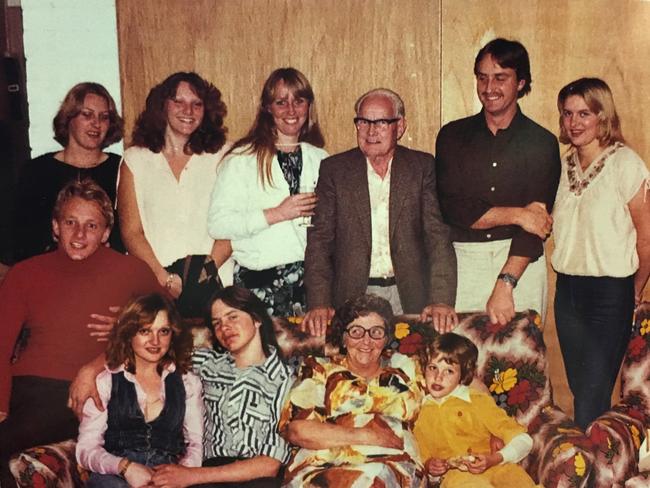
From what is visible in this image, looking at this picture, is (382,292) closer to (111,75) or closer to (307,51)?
(307,51)

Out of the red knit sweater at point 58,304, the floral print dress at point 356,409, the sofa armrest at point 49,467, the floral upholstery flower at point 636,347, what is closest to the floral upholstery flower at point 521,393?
the floral print dress at point 356,409

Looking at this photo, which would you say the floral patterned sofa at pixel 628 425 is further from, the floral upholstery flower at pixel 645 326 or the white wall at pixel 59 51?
the white wall at pixel 59 51

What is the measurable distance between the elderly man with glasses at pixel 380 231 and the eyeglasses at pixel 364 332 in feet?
0.47

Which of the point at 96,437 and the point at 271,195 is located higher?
the point at 271,195

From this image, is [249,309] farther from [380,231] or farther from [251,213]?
[380,231]

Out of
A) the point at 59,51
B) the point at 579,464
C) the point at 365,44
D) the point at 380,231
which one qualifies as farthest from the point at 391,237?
the point at 59,51

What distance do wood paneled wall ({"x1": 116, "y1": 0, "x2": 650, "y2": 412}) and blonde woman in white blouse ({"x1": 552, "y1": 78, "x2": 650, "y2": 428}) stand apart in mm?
123

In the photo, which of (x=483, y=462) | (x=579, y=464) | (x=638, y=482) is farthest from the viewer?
(x=638, y=482)

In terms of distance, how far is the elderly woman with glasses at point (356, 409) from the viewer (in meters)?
3.00

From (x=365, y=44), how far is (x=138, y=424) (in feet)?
5.39

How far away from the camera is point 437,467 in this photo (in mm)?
3029

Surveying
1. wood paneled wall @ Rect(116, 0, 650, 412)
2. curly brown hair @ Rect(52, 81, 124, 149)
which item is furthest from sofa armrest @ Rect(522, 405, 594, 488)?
curly brown hair @ Rect(52, 81, 124, 149)

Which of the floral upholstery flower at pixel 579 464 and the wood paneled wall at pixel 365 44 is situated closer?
the floral upholstery flower at pixel 579 464

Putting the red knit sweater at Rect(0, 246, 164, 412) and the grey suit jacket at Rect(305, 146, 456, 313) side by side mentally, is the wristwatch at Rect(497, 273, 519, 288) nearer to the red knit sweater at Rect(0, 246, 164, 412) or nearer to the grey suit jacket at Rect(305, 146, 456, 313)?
the grey suit jacket at Rect(305, 146, 456, 313)
